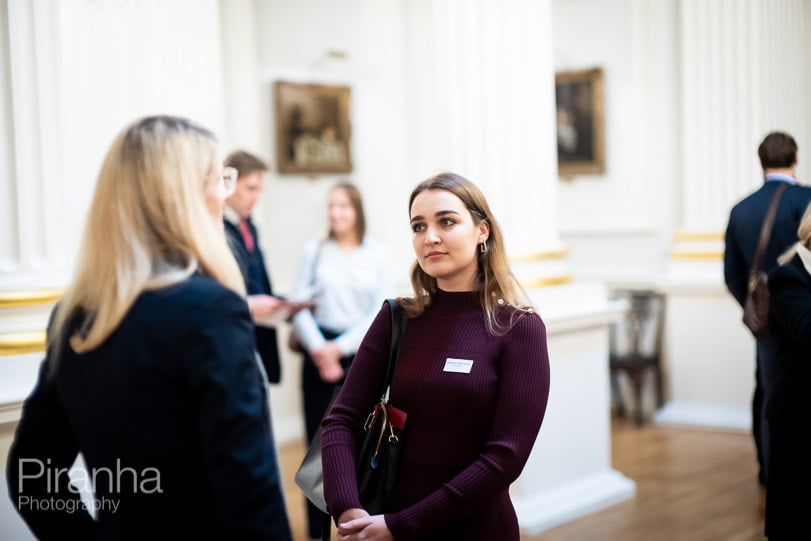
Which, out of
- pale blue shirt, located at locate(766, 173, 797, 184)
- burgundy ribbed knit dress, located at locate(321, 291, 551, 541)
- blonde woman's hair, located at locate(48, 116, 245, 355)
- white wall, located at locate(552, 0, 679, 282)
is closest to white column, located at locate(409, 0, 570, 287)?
pale blue shirt, located at locate(766, 173, 797, 184)

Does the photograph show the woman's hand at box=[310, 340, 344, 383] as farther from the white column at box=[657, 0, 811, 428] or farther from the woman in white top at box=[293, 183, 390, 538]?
the white column at box=[657, 0, 811, 428]

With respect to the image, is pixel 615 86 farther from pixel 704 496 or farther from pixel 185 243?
A: pixel 185 243

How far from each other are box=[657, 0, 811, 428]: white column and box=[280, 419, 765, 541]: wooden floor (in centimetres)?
47

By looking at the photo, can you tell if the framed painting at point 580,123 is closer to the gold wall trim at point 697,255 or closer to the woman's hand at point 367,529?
the gold wall trim at point 697,255

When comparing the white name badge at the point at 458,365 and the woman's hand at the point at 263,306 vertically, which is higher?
the woman's hand at the point at 263,306

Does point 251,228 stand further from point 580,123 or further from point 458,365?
point 580,123

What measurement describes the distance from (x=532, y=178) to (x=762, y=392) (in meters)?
2.03

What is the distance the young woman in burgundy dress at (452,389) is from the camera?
226cm

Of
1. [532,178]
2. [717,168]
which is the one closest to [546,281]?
[532,178]

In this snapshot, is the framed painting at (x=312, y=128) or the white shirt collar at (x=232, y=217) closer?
the white shirt collar at (x=232, y=217)

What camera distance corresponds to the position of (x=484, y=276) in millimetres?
2572

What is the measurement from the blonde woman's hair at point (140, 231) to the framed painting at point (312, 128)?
17.2 feet

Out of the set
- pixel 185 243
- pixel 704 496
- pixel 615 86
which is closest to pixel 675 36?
pixel 615 86

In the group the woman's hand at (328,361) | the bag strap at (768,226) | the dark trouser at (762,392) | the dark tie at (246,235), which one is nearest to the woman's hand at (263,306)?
the dark tie at (246,235)
